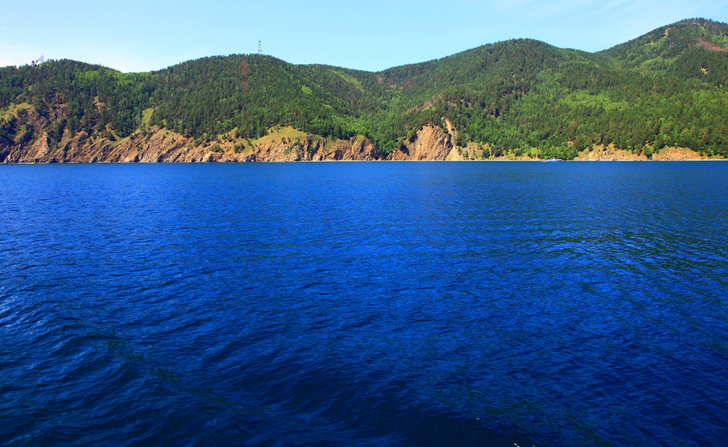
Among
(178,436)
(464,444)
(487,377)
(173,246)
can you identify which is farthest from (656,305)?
(173,246)

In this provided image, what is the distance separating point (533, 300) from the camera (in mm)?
25078

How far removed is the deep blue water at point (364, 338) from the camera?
13.7m

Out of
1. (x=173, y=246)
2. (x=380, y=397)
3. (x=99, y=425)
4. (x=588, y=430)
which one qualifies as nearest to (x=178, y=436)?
(x=99, y=425)

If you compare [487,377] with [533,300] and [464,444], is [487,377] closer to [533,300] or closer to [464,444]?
[464,444]

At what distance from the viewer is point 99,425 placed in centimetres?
1354

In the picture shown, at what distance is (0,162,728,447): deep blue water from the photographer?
538 inches

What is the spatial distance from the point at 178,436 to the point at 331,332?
8.64m

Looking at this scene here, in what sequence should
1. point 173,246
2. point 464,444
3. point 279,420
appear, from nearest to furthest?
point 464,444
point 279,420
point 173,246

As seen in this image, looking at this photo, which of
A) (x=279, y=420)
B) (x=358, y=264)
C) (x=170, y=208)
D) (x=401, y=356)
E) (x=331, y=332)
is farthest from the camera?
(x=170, y=208)

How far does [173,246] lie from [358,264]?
1778 centimetres

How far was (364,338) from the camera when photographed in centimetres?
1986

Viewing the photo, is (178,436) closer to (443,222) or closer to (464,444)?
(464,444)

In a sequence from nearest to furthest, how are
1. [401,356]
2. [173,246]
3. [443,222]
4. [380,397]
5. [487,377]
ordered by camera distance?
[380,397] < [487,377] < [401,356] < [173,246] < [443,222]

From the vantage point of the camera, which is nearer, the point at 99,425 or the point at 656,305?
the point at 99,425
